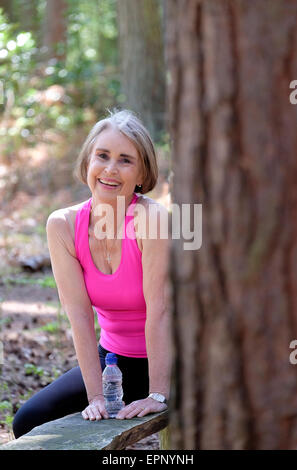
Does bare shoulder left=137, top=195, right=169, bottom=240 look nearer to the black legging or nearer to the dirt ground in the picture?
the black legging

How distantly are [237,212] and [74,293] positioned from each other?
5.12 ft

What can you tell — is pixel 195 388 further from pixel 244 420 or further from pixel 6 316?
pixel 6 316

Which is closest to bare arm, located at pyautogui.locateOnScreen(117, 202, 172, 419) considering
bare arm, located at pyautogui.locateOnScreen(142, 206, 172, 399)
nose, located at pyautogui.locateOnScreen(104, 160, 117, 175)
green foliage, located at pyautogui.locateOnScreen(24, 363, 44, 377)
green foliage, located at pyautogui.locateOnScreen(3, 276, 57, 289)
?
bare arm, located at pyautogui.locateOnScreen(142, 206, 172, 399)

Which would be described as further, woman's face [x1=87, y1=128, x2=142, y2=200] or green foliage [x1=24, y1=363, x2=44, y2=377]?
green foliage [x1=24, y1=363, x2=44, y2=377]

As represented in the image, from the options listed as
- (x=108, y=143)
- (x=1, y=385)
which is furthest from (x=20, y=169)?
(x=108, y=143)

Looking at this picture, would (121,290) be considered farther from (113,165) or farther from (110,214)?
(113,165)

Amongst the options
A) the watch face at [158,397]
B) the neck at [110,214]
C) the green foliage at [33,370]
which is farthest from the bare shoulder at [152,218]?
the green foliage at [33,370]

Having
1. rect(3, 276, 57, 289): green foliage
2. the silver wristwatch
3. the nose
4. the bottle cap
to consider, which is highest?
the nose

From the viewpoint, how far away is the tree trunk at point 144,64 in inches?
431

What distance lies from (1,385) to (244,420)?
3206mm

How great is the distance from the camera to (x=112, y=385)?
10.9ft

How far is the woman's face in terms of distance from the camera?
10.9 feet

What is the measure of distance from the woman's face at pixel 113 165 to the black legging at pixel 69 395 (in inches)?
32.2

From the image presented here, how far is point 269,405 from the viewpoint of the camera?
1.94 metres
